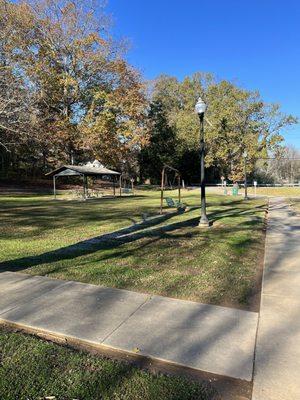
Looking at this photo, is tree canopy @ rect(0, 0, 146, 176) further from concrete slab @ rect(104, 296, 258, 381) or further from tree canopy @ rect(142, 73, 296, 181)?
concrete slab @ rect(104, 296, 258, 381)

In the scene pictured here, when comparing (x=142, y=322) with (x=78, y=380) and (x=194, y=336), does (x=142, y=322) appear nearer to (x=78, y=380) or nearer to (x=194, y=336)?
(x=194, y=336)

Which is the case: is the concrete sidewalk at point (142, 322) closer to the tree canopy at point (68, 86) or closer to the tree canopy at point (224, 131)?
the tree canopy at point (68, 86)

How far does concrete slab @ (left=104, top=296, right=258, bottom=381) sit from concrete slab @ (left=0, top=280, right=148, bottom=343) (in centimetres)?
16

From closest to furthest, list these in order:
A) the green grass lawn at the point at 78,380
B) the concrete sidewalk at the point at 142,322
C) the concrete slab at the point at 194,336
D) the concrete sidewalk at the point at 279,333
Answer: the green grass lawn at the point at 78,380
the concrete sidewalk at the point at 279,333
the concrete slab at the point at 194,336
the concrete sidewalk at the point at 142,322

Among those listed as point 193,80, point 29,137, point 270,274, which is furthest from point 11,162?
point 270,274

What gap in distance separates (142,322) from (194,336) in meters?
0.60

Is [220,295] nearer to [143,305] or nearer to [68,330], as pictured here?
[143,305]

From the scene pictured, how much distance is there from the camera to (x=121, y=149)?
40.7 meters

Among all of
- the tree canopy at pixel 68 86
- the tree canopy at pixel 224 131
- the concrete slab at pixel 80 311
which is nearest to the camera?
the concrete slab at pixel 80 311

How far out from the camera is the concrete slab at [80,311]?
143 inches

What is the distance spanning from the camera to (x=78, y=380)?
9.13 ft

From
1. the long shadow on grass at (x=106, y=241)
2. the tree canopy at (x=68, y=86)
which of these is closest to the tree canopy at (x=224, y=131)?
the tree canopy at (x=68, y=86)

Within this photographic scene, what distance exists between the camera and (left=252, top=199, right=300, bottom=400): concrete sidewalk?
2748mm

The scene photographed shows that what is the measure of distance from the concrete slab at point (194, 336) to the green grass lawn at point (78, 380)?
293 millimetres
